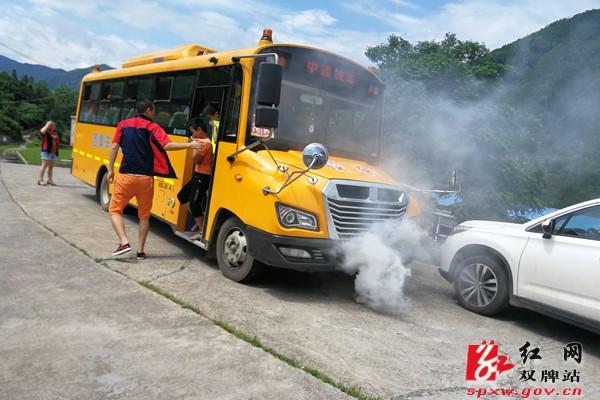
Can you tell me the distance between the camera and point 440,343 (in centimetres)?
436

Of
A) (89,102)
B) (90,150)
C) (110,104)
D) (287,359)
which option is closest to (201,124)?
(287,359)

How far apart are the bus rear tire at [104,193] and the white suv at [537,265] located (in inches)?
255

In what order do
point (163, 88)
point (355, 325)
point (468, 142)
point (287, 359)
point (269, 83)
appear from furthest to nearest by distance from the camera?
point (468, 142) → point (163, 88) → point (269, 83) → point (355, 325) → point (287, 359)

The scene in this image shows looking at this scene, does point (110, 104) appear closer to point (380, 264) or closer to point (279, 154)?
point (279, 154)

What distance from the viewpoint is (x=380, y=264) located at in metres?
4.95

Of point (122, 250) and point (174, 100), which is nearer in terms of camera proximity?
point (122, 250)

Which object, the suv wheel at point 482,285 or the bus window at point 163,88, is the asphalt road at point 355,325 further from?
the bus window at point 163,88

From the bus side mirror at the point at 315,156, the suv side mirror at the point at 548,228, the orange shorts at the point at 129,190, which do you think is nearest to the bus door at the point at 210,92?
the orange shorts at the point at 129,190

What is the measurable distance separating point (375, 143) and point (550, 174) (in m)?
3.99

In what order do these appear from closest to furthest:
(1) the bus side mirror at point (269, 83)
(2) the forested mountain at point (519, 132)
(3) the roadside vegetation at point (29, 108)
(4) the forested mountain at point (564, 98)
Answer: (1) the bus side mirror at point (269, 83) → (4) the forested mountain at point (564, 98) → (2) the forested mountain at point (519, 132) → (3) the roadside vegetation at point (29, 108)

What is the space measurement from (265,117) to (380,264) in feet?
6.25

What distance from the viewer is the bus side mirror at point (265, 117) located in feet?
15.6

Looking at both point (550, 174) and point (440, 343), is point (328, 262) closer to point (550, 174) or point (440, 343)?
point (440, 343)

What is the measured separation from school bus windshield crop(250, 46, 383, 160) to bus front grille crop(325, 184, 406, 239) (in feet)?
3.36
